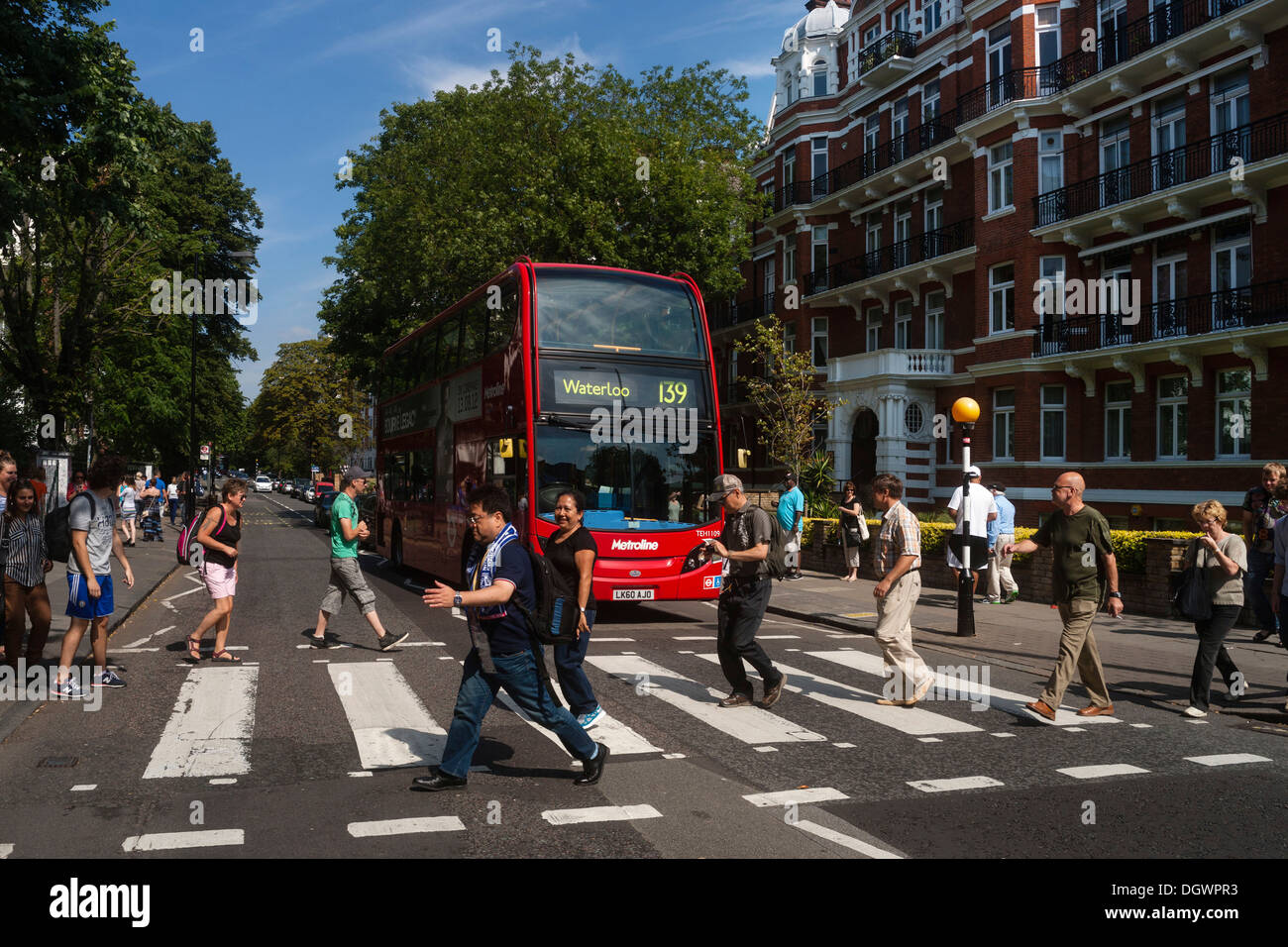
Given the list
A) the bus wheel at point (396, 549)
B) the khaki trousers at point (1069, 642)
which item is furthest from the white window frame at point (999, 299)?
the khaki trousers at point (1069, 642)

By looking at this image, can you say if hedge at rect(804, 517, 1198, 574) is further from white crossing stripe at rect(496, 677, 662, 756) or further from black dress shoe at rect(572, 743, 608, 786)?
black dress shoe at rect(572, 743, 608, 786)

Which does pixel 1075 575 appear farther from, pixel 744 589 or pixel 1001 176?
pixel 1001 176

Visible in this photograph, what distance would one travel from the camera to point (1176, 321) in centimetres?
2475

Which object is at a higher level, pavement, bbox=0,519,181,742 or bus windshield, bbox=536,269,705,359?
bus windshield, bbox=536,269,705,359

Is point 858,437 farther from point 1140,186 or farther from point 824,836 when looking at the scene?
point 824,836

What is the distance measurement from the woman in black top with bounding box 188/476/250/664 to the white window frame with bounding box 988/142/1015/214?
24809 mm

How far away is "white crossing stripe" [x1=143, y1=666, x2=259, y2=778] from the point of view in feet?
21.6

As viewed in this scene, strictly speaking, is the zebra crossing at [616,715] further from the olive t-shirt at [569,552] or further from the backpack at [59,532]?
the backpack at [59,532]

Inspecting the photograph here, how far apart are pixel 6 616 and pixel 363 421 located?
70880mm

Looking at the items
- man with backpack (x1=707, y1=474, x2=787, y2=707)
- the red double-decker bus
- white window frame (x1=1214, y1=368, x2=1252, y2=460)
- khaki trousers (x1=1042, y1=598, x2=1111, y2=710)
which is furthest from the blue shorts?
white window frame (x1=1214, y1=368, x2=1252, y2=460)

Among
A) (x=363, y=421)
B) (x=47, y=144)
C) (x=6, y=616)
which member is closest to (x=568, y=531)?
(x=6, y=616)

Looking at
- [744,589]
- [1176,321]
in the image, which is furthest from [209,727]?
[1176,321]

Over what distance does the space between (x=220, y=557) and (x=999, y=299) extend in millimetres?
24959

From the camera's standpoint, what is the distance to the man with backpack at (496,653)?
19.3ft
